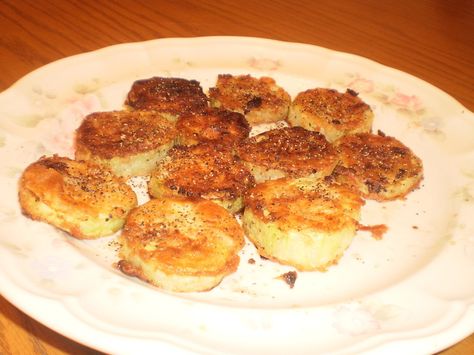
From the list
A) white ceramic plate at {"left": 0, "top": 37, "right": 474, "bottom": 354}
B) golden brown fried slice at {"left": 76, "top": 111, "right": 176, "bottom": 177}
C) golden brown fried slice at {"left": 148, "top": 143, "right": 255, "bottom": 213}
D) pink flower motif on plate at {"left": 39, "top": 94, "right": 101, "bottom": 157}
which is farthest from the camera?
pink flower motif on plate at {"left": 39, "top": 94, "right": 101, "bottom": 157}

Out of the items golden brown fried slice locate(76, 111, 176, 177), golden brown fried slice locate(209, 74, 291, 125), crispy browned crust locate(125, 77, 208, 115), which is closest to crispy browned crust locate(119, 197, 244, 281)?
golden brown fried slice locate(76, 111, 176, 177)

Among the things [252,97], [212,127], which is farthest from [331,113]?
[212,127]

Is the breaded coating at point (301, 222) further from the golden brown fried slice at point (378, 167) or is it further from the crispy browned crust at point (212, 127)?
the crispy browned crust at point (212, 127)

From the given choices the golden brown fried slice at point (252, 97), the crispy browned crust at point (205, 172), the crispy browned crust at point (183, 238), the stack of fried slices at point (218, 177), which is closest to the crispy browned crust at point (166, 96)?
the stack of fried slices at point (218, 177)

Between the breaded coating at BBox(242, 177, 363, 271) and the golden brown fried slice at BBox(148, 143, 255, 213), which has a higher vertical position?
the breaded coating at BBox(242, 177, 363, 271)

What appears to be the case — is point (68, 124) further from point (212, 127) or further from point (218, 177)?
point (218, 177)

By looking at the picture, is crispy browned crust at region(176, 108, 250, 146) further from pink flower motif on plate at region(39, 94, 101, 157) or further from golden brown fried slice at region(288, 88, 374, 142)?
pink flower motif on plate at region(39, 94, 101, 157)

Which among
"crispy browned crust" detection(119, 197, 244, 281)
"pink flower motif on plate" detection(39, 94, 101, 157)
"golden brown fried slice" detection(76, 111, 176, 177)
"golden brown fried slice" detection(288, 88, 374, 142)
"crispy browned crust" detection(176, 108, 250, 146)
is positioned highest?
"golden brown fried slice" detection(288, 88, 374, 142)
